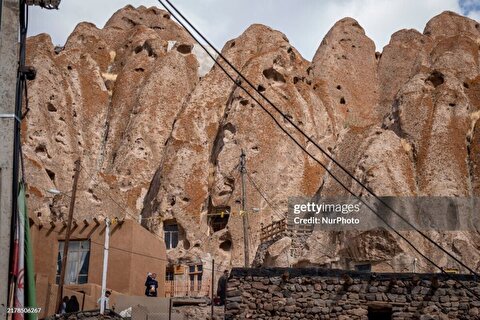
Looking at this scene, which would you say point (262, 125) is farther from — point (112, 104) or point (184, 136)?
point (112, 104)

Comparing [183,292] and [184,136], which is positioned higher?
[184,136]

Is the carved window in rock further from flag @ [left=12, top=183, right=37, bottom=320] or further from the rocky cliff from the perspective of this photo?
flag @ [left=12, top=183, right=37, bottom=320]

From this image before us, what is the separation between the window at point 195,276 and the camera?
36350 millimetres

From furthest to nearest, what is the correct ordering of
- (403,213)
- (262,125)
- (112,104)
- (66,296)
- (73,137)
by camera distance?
(112,104)
(73,137)
(262,125)
(403,213)
(66,296)

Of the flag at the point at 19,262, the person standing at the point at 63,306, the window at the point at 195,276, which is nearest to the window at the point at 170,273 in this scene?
the window at the point at 195,276

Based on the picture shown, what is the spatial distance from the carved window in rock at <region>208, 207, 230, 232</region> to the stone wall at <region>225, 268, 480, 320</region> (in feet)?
78.0

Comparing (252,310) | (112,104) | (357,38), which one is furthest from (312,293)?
(357,38)

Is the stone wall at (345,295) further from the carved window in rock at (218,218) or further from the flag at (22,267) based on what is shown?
the carved window in rock at (218,218)

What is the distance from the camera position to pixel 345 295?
16.8m

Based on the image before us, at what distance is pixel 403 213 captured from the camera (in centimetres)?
3338

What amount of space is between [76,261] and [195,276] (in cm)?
980

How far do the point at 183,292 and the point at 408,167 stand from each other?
486 inches

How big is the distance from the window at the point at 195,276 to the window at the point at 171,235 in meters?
2.97

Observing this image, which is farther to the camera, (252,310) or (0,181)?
(252,310)
